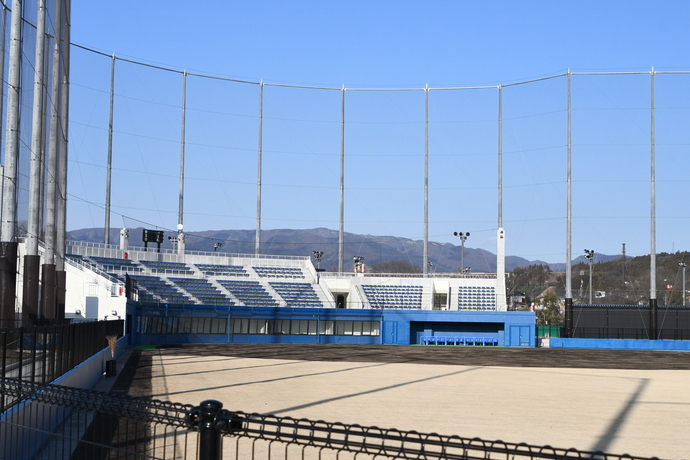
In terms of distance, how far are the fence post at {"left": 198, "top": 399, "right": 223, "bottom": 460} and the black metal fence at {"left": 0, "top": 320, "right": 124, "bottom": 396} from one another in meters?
5.04

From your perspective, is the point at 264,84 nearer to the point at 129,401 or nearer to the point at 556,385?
the point at 556,385

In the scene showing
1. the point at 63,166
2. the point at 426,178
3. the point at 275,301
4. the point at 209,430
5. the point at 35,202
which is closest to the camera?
the point at 209,430

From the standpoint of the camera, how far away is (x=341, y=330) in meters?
58.0

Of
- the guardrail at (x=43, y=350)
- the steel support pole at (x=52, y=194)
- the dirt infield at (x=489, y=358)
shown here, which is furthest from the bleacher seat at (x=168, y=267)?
the guardrail at (x=43, y=350)

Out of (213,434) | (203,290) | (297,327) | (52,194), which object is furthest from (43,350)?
(203,290)

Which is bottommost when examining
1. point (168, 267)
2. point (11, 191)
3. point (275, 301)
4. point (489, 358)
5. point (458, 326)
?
point (489, 358)

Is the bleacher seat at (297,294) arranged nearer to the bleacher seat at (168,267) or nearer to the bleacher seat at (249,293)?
the bleacher seat at (249,293)

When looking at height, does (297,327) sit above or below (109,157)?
below

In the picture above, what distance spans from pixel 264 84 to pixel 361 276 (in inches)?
766

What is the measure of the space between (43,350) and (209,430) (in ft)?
32.6

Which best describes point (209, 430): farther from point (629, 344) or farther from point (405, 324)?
point (629, 344)

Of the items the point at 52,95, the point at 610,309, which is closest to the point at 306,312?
the point at 610,309

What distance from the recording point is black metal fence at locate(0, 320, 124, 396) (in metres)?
10.4

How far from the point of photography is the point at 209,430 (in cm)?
409
